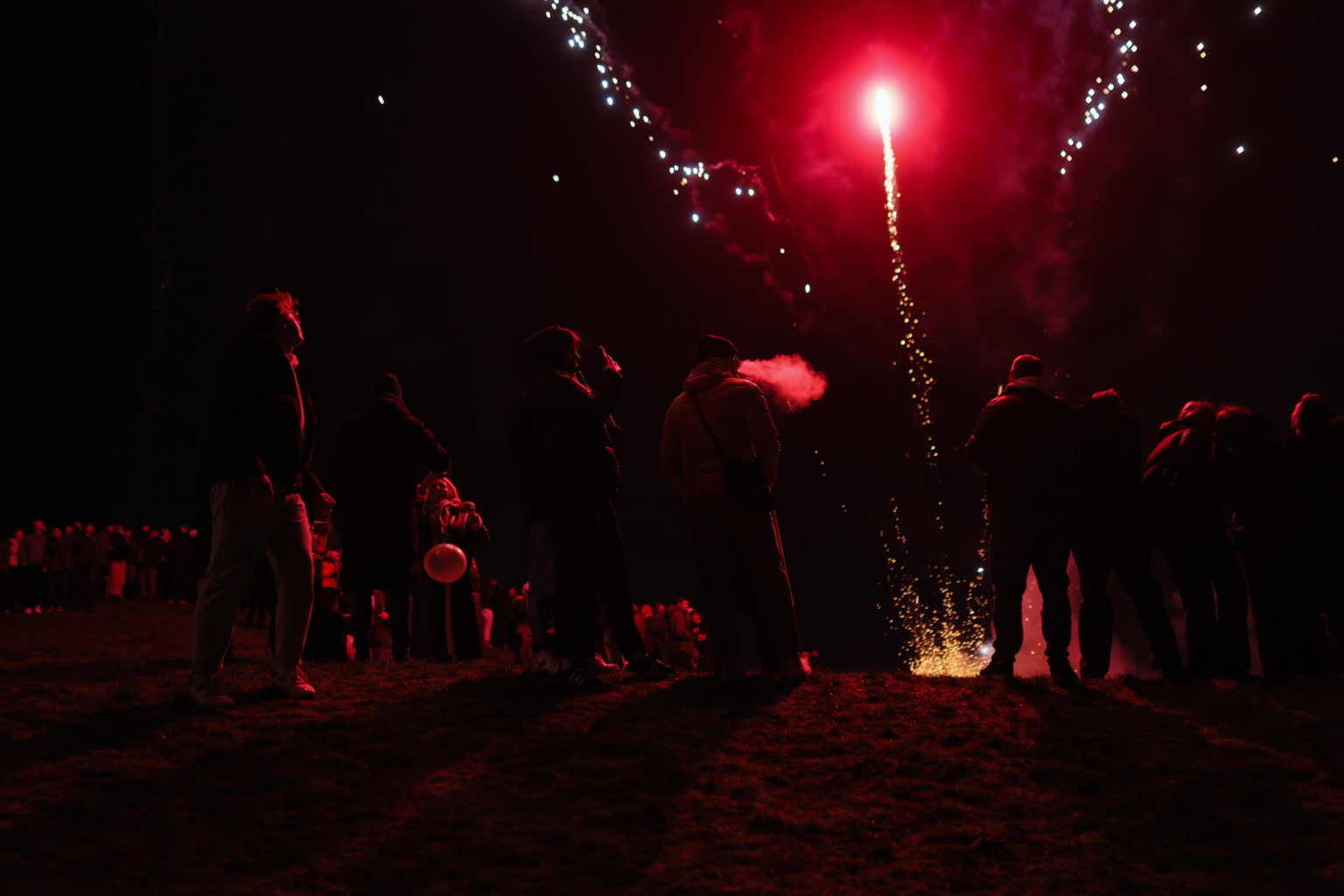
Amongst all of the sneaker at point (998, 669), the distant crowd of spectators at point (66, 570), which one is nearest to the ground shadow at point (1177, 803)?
the sneaker at point (998, 669)

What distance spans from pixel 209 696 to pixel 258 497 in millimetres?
1158

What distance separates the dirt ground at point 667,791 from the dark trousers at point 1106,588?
51.3 inches

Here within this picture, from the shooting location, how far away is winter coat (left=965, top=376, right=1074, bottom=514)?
764 centimetres

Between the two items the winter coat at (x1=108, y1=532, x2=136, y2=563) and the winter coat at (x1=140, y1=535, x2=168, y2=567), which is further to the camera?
the winter coat at (x1=140, y1=535, x2=168, y2=567)

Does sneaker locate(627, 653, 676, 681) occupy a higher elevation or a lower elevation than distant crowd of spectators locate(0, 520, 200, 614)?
lower

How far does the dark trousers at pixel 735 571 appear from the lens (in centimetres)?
701

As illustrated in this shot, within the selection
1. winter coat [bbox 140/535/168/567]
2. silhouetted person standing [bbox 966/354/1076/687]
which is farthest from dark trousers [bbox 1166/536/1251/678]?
winter coat [bbox 140/535/168/567]

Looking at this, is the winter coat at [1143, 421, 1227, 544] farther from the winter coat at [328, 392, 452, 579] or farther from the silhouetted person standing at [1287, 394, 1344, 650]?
the winter coat at [328, 392, 452, 579]

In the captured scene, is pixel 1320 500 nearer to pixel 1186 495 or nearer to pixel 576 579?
pixel 1186 495

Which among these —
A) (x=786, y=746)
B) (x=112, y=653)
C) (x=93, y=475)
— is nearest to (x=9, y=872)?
(x=786, y=746)

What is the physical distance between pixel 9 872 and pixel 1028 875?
12.4 feet

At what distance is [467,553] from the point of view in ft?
34.0

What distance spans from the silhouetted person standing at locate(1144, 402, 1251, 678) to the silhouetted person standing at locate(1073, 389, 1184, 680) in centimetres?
34

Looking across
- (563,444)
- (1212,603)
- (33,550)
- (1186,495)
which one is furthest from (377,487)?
(33,550)
